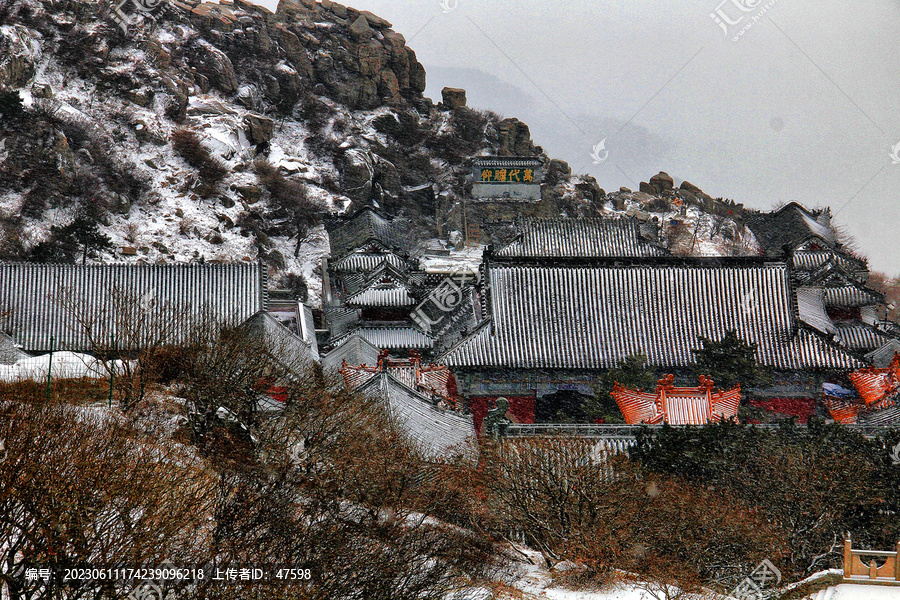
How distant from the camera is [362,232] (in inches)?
1818

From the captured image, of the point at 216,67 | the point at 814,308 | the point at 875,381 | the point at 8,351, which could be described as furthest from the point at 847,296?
the point at 216,67

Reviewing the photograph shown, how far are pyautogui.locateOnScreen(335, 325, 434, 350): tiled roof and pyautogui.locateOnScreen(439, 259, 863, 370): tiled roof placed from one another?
826 cm

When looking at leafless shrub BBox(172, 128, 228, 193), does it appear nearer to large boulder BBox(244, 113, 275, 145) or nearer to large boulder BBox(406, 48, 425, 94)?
large boulder BBox(244, 113, 275, 145)

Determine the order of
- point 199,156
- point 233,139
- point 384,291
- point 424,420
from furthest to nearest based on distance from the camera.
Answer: point 233,139 < point 199,156 < point 384,291 < point 424,420

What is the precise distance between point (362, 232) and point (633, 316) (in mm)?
24928

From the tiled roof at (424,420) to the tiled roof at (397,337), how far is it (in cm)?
1333

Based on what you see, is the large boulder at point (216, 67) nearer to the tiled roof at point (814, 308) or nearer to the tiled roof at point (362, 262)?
the tiled roof at point (362, 262)

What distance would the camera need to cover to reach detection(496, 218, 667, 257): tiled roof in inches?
1260

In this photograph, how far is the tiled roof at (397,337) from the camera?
104ft

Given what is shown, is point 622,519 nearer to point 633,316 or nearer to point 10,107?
point 633,316

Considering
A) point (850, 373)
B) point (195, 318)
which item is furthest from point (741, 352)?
point (195, 318)

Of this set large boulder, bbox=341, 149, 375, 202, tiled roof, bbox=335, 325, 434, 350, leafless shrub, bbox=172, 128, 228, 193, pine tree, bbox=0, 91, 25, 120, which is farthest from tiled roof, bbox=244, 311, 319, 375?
large boulder, bbox=341, 149, 375, 202

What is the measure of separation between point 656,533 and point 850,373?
12.3 m

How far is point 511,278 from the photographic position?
79.7 ft
